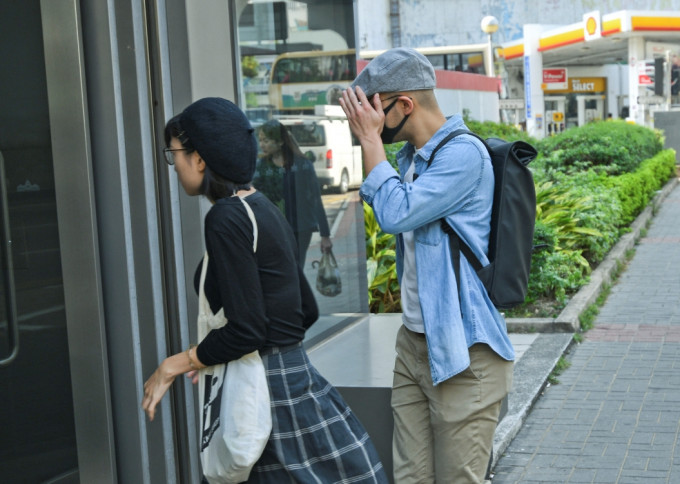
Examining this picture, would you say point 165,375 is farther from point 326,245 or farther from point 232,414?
point 326,245

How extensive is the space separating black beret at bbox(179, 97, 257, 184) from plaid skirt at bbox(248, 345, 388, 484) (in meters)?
0.52

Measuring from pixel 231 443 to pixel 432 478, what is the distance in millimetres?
863

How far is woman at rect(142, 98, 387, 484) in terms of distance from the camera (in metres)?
2.49

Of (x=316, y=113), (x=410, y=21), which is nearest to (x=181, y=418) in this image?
(x=316, y=113)

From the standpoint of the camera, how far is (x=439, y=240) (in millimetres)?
2922

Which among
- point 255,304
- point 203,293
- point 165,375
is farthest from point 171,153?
point 165,375

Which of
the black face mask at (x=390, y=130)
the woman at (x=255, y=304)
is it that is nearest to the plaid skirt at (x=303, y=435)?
the woman at (x=255, y=304)

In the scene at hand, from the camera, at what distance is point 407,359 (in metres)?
3.12

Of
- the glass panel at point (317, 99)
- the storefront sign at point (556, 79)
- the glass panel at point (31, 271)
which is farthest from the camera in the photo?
the storefront sign at point (556, 79)

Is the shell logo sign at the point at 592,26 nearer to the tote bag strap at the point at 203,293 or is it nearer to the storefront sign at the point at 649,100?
the storefront sign at the point at 649,100

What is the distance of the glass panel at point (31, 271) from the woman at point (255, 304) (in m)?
0.69

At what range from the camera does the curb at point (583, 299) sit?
8.15 meters

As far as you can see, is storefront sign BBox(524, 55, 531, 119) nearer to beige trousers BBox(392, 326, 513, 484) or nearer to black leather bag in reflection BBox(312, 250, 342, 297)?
black leather bag in reflection BBox(312, 250, 342, 297)

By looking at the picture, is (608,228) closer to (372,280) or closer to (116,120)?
(372,280)
